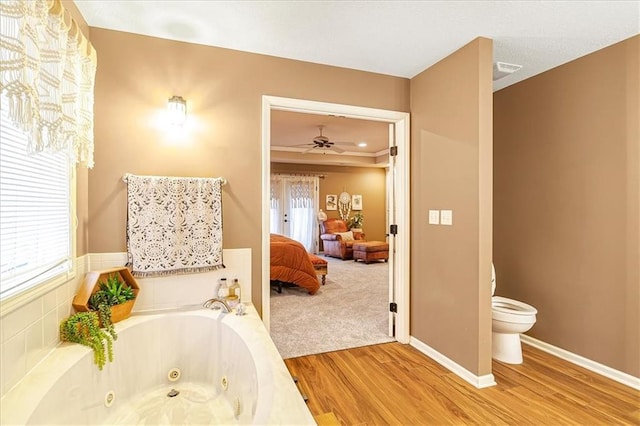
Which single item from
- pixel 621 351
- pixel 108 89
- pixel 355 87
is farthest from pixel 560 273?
pixel 108 89

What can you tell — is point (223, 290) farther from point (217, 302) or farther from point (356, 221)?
point (356, 221)

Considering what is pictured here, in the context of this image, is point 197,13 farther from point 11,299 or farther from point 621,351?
point 621,351

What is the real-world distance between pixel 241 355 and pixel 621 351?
8.66ft

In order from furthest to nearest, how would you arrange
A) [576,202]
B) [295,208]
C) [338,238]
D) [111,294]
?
[295,208] → [338,238] → [576,202] → [111,294]

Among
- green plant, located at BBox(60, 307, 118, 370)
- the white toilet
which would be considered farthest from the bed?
green plant, located at BBox(60, 307, 118, 370)

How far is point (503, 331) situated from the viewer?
256cm

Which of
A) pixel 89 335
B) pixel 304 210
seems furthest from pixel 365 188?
pixel 89 335

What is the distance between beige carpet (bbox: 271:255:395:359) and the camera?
9.56 ft

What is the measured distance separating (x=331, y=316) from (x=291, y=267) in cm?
110

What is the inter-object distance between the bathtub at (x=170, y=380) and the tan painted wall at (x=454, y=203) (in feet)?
4.82

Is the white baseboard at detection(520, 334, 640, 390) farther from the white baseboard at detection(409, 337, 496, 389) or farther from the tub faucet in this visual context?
the tub faucet

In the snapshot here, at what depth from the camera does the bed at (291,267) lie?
14.8 feet

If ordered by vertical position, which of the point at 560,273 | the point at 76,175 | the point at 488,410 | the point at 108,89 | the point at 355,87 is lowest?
the point at 488,410

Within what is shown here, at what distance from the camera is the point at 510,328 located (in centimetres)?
250
